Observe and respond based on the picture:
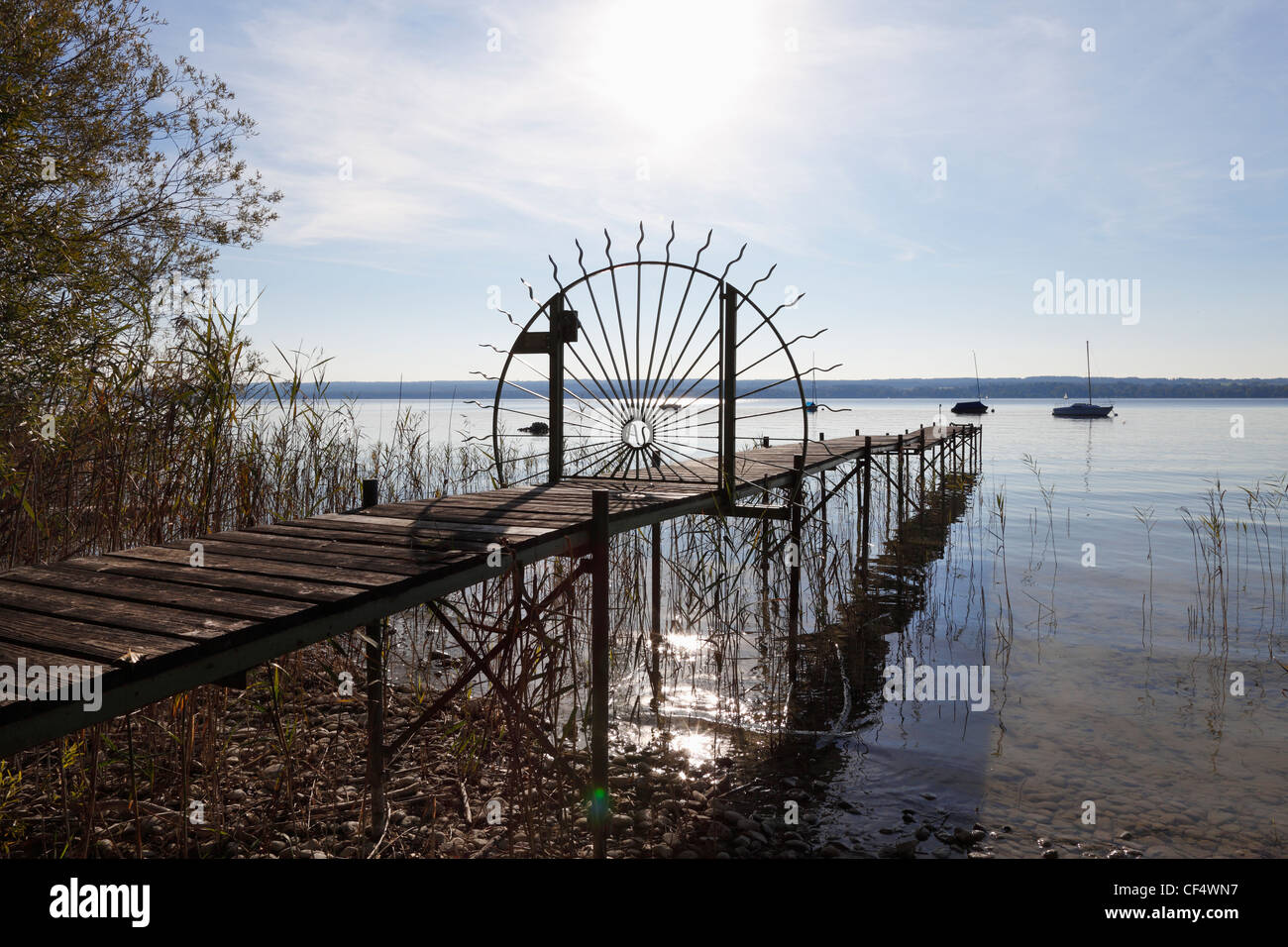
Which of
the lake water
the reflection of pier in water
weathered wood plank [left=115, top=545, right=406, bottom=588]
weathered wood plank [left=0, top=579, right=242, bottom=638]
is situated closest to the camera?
weathered wood plank [left=0, top=579, right=242, bottom=638]

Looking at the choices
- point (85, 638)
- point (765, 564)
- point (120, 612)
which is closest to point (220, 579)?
point (120, 612)

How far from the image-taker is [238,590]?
113 inches

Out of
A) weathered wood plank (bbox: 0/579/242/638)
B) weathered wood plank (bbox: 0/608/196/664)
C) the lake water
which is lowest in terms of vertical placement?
the lake water

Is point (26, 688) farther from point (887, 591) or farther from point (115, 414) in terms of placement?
point (887, 591)

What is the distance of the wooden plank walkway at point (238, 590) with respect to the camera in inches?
83.0

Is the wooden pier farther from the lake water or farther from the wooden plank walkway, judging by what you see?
the lake water

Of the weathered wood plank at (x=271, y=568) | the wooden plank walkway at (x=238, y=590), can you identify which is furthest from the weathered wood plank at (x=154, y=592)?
the weathered wood plank at (x=271, y=568)

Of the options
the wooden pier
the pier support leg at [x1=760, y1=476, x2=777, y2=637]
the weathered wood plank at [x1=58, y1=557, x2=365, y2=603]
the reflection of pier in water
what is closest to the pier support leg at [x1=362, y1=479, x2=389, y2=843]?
the wooden pier

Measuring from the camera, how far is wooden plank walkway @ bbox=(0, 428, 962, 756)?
83.0 inches

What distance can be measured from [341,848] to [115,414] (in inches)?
122
